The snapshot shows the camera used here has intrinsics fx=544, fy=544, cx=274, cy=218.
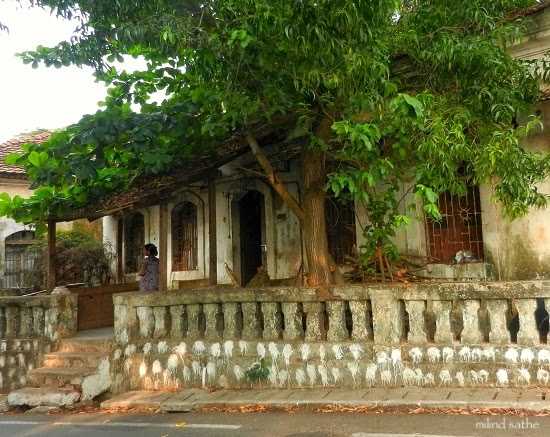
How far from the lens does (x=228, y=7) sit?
6039 millimetres

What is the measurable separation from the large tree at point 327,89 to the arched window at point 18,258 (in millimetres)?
9606

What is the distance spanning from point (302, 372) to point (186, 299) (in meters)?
1.92

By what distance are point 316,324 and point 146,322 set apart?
256cm

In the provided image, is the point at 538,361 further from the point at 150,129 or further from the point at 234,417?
the point at 150,129

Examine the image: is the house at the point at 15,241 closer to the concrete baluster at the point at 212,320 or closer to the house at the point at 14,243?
the house at the point at 14,243

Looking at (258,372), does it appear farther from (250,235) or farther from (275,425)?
(250,235)

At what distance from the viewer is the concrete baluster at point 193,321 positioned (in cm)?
739

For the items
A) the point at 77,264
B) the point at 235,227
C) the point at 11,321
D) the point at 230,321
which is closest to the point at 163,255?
the point at 230,321

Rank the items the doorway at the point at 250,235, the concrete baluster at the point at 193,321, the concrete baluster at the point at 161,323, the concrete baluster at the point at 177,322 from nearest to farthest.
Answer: the concrete baluster at the point at 193,321
the concrete baluster at the point at 177,322
the concrete baluster at the point at 161,323
the doorway at the point at 250,235

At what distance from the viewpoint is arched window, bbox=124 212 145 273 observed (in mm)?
14898

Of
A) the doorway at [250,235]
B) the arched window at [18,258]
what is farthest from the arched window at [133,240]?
the arched window at [18,258]

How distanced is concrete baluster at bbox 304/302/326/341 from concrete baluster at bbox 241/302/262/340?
704 millimetres

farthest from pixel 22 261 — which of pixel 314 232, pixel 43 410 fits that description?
pixel 314 232

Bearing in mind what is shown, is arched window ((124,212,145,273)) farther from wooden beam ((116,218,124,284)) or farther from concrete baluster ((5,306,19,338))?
concrete baluster ((5,306,19,338))
